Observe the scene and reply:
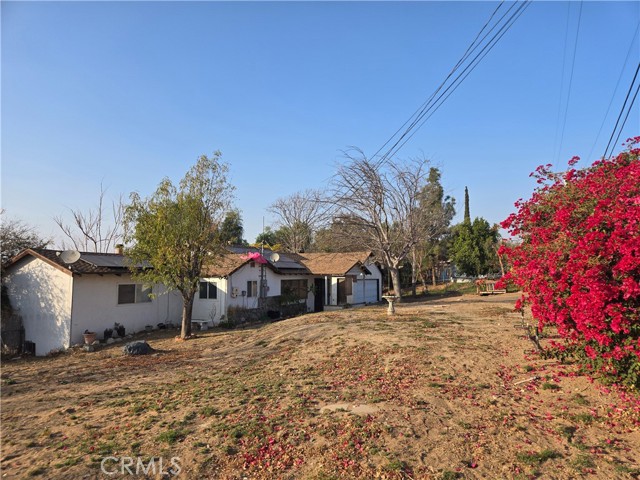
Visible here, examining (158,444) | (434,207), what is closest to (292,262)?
(434,207)

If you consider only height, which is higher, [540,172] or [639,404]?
[540,172]

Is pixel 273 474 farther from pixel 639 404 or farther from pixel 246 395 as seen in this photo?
pixel 639 404

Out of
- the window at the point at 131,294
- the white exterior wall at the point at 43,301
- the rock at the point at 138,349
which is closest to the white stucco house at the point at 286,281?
the window at the point at 131,294

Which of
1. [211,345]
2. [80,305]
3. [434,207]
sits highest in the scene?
[434,207]

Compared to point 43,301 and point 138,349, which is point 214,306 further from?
point 43,301

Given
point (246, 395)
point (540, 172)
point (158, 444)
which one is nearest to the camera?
point (158, 444)

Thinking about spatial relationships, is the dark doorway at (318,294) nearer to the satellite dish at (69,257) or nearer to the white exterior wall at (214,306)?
the white exterior wall at (214,306)

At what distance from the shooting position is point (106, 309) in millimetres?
18172

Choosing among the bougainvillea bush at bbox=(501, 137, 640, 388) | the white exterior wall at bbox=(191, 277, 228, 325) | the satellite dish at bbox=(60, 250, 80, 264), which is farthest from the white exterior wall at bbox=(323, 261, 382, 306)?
the bougainvillea bush at bbox=(501, 137, 640, 388)

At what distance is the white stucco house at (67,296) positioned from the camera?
1697 centimetres

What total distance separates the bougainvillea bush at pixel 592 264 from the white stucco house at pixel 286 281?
13468 millimetres

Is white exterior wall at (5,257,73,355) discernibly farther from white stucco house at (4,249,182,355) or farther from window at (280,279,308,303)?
window at (280,279,308,303)

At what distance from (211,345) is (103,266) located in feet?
24.7

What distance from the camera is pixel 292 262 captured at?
29.0 meters
